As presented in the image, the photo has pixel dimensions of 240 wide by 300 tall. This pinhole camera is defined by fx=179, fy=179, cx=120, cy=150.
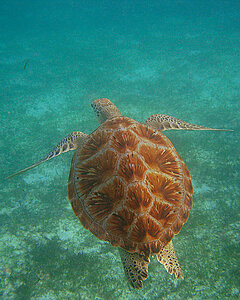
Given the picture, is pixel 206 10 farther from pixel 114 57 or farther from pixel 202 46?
pixel 114 57

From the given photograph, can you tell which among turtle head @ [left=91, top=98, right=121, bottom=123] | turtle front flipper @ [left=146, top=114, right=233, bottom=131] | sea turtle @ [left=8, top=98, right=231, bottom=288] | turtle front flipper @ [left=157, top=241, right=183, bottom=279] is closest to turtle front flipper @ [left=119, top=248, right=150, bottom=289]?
sea turtle @ [left=8, top=98, right=231, bottom=288]

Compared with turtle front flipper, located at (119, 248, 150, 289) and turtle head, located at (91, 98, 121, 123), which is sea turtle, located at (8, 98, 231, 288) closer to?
turtle front flipper, located at (119, 248, 150, 289)

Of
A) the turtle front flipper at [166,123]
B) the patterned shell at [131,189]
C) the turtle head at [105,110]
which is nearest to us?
the patterned shell at [131,189]

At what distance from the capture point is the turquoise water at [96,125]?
5.85 feet

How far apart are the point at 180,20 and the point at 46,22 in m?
8.05

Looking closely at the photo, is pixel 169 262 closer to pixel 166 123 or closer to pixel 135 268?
pixel 135 268

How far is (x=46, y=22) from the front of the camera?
439 inches

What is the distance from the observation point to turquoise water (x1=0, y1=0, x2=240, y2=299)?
1.78 meters

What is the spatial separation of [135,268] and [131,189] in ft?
2.33

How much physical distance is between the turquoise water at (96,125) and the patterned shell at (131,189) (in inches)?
25.4

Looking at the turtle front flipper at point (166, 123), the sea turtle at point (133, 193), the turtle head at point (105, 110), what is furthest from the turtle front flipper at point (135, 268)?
the turtle head at point (105, 110)

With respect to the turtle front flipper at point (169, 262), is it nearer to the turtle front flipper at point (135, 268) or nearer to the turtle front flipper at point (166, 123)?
the turtle front flipper at point (135, 268)

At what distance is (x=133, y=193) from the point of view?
1.35m

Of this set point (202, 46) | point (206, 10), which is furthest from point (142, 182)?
point (206, 10)
